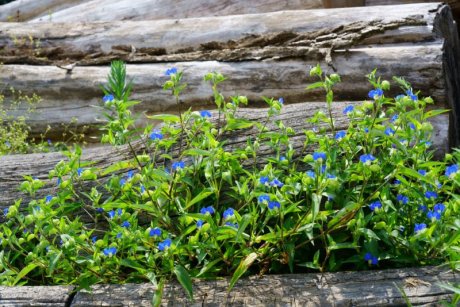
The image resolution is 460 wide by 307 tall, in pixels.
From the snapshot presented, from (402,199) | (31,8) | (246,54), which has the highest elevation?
(31,8)

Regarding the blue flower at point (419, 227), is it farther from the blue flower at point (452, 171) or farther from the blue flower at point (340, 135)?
the blue flower at point (340, 135)

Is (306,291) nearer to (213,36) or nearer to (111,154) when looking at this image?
(111,154)

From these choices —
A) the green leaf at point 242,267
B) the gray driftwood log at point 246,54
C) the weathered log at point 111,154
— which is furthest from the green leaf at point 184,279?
the gray driftwood log at point 246,54

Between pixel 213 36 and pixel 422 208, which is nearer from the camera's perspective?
pixel 422 208

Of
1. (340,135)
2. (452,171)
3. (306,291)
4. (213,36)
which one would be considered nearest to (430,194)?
(452,171)

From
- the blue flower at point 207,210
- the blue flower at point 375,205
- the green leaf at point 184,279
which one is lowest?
the green leaf at point 184,279

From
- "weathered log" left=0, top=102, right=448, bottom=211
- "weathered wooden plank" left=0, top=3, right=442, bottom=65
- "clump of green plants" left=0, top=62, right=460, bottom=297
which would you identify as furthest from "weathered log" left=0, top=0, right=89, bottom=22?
"clump of green plants" left=0, top=62, right=460, bottom=297

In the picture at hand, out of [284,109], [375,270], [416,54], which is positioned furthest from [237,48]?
[375,270]
